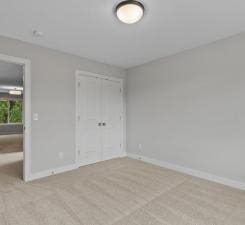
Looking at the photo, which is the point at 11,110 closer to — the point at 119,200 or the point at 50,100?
the point at 50,100

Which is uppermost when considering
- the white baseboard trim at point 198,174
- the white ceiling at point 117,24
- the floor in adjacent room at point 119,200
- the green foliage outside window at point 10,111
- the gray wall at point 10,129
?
the white ceiling at point 117,24

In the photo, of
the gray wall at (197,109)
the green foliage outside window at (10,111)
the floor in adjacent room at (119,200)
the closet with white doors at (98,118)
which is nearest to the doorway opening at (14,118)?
the green foliage outside window at (10,111)

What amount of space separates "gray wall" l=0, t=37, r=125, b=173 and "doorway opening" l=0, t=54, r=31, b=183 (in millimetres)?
110

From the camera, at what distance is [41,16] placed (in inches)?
82.7

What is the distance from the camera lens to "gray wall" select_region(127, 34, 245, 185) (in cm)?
254

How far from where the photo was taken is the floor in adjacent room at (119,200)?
1771 millimetres

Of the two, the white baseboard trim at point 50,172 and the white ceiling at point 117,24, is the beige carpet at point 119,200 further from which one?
the white ceiling at point 117,24

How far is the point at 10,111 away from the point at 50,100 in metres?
7.98

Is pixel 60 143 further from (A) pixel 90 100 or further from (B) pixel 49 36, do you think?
(B) pixel 49 36

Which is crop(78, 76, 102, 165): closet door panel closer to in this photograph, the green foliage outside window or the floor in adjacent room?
the floor in adjacent room

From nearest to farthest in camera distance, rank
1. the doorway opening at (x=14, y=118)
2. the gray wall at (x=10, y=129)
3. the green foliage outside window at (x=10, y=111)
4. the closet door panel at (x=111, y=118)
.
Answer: the doorway opening at (x=14, y=118) → the closet door panel at (x=111, y=118) → the gray wall at (x=10, y=129) → the green foliage outside window at (x=10, y=111)

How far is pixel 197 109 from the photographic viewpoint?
2.98m

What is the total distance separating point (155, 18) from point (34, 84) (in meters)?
2.36

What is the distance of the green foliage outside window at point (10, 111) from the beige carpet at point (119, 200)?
7.62 meters
